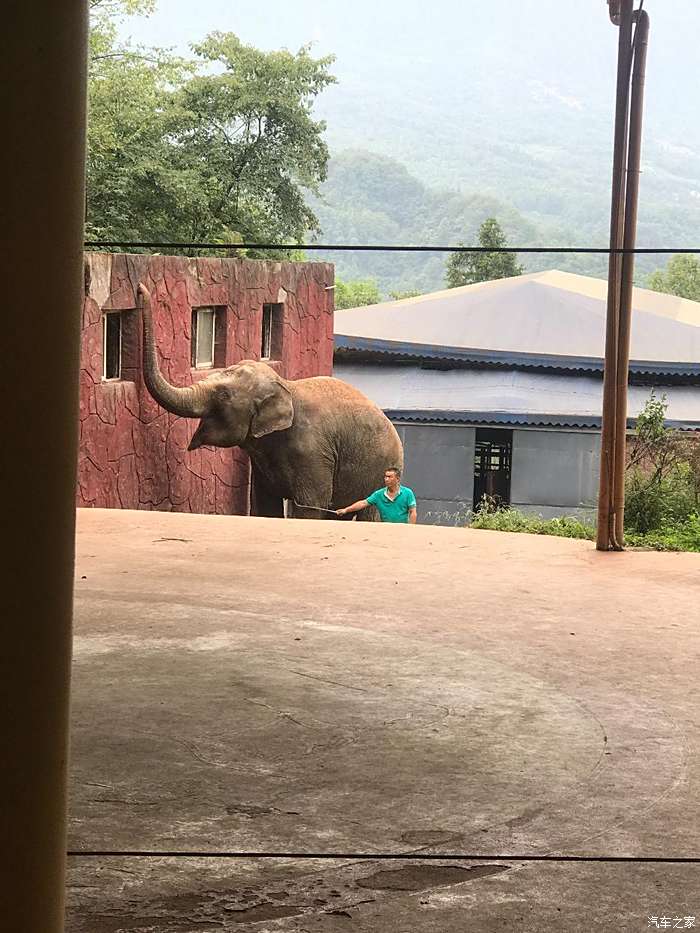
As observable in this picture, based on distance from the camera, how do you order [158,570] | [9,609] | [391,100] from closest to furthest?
[9,609] → [158,570] → [391,100]

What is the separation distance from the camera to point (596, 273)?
221ft

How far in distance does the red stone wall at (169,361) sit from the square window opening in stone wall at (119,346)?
11mm

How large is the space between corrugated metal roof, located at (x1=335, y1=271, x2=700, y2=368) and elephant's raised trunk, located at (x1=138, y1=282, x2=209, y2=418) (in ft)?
19.2

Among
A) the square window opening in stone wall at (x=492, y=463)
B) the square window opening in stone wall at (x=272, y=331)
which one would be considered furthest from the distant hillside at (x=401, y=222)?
the square window opening in stone wall at (x=272, y=331)

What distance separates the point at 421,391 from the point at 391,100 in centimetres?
9914

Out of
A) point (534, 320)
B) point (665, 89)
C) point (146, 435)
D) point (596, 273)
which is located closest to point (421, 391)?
point (534, 320)

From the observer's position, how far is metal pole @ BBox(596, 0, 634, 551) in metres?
7.98

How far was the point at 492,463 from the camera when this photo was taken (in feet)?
52.1

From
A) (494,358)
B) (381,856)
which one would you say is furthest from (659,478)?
(381,856)

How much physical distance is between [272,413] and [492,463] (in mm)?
4610

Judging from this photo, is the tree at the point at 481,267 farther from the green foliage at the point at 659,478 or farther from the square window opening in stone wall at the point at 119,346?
the square window opening in stone wall at the point at 119,346

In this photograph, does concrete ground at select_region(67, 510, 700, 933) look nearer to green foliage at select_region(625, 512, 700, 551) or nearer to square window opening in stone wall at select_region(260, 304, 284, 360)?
green foliage at select_region(625, 512, 700, 551)

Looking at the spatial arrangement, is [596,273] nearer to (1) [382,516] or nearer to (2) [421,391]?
(2) [421,391]

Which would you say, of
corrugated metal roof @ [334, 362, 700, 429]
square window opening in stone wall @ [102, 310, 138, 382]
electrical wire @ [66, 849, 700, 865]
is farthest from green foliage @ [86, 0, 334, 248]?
electrical wire @ [66, 849, 700, 865]
